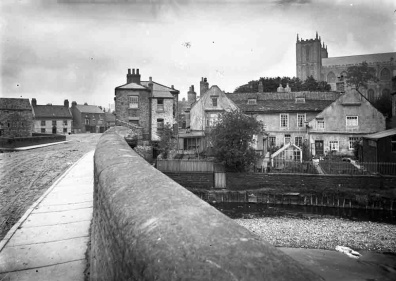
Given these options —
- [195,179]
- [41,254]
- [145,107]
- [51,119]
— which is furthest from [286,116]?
[51,119]

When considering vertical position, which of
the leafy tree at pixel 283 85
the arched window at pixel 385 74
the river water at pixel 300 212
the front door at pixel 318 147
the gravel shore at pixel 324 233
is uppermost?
the arched window at pixel 385 74

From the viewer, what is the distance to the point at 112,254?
2.03m

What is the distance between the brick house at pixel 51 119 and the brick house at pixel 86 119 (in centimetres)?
223

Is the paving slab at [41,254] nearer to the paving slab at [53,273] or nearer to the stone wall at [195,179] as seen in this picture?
the paving slab at [53,273]

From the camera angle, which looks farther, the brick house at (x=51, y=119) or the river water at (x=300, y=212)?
the brick house at (x=51, y=119)

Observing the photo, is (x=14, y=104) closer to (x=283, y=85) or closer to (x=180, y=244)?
(x=283, y=85)

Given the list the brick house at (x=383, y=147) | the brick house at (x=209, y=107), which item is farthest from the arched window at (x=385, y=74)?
the brick house at (x=383, y=147)

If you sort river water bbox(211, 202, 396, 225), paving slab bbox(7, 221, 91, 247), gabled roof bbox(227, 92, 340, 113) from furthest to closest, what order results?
gabled roof bbox(227, 92, 340, 113), river water bbox(211, 202, 396, 225), paving slab bbox(7, 221, 91, 247)

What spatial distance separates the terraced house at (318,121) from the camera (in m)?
31.4

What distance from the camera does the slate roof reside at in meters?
89.1

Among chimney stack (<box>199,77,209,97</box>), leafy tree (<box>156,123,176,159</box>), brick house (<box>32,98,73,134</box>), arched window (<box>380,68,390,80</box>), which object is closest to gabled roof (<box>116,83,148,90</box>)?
leafy tree (<box>156,123,176,159</box>)

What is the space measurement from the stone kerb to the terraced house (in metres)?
29.1

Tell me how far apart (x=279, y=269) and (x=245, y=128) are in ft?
75.0

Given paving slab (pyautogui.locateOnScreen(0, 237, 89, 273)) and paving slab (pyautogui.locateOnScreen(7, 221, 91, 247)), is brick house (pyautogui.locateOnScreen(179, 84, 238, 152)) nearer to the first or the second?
paving slab (pyautogui.locateOnScreen(7, 221, 91, 247))
